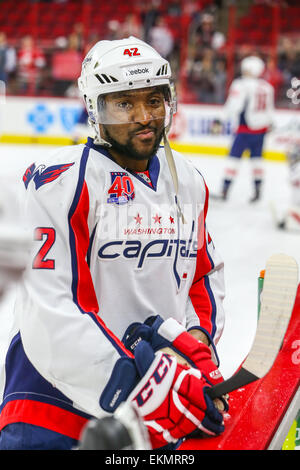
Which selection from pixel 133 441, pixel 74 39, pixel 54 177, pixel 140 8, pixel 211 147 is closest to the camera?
pixel 133 441

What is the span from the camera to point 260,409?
50.8 inches

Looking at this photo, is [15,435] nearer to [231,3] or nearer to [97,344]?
[97,344]

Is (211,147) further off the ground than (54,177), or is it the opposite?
(54,177)

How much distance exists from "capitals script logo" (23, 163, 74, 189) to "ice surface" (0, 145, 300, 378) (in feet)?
0.11

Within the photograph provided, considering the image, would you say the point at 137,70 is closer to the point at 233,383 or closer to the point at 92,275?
the point at 92,275

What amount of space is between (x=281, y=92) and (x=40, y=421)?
9157mm

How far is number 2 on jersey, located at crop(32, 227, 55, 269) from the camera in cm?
120

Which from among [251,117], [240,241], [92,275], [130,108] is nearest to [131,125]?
[130,108]

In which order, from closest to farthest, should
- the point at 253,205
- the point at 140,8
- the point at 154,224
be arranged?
the point at 154,224
the point at 253,205
the point at 140,8

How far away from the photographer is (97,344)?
3.85ft

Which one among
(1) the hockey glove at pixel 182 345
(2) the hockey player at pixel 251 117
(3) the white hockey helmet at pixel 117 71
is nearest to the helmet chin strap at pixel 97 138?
(3) the white hockey helmet at pixel 117 71

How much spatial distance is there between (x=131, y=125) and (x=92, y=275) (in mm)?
303

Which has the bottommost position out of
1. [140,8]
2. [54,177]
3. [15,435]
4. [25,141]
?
[25,141]
